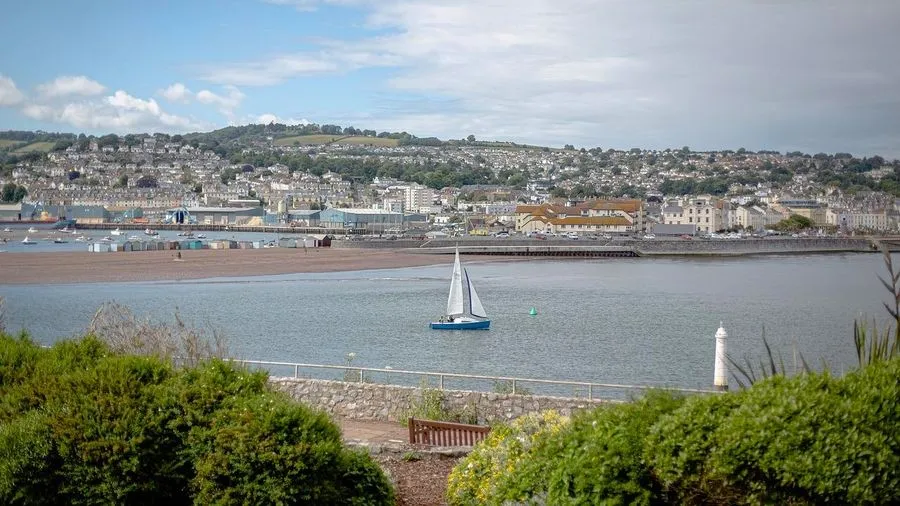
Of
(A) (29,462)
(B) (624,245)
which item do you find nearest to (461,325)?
(A) (29,462)

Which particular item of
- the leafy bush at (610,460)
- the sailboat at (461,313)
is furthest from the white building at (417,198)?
the leafy bush at (610,460)

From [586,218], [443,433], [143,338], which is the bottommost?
[443,433]

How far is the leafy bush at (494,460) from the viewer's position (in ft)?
23.0

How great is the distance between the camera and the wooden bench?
11.2 metres

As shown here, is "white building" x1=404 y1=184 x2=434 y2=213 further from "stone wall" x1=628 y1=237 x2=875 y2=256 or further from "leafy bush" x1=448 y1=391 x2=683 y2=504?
"leafy bush" x1=448 y1=391 x2=683 y2=504

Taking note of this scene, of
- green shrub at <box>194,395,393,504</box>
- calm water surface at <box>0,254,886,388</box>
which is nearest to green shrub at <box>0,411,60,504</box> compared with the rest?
green shrub at <box>194,395,393,504</box>

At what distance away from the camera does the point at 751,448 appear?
531 centimetres

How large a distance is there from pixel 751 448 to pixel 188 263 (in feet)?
212

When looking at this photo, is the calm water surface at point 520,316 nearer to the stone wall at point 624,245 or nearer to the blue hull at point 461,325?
the blue hull at point 461,325

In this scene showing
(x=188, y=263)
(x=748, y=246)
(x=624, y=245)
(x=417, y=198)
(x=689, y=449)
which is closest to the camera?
(x=689, y=449)

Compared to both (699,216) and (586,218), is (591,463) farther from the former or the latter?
(699,216)

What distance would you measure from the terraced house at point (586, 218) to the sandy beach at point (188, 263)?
4150cm

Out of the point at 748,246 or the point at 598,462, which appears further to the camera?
the point at 748,246

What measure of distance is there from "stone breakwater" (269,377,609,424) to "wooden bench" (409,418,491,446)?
1578 mm
